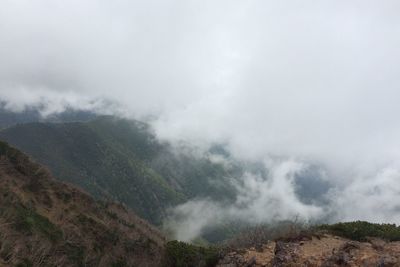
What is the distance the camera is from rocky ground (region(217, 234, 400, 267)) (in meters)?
20.6

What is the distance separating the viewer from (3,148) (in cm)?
12281

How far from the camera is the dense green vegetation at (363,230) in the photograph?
27.4 meters

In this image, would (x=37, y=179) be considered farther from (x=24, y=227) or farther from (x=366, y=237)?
(x=366, y=237)

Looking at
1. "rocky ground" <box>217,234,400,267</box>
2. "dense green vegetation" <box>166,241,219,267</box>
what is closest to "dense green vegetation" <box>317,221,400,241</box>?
"rocky ground" <box>217,234,400,267</box>

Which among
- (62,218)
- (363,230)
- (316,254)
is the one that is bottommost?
(316,254)

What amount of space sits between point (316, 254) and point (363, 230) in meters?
7.93

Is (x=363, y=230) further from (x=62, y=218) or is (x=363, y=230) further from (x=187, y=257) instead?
Answer: (x=62, y=218)

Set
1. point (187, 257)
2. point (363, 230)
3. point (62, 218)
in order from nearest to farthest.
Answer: point (363, 230) < point (187, 257) < point (62, 218)

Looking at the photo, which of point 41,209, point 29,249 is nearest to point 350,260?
point 29,249

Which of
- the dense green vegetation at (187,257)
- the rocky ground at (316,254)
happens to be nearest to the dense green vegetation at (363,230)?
the rocky ground at (316,254)

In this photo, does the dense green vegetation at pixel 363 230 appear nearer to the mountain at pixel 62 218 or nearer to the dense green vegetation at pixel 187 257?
the dense green vegetation at pixel 187 257

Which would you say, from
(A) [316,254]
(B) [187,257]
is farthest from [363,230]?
(B) [187,257]

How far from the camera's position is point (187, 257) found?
31.6 meters

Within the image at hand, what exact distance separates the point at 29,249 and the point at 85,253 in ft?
112
